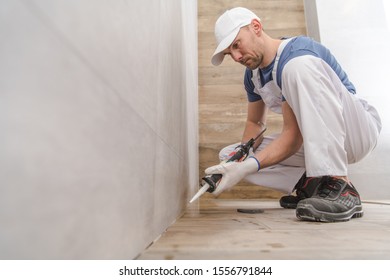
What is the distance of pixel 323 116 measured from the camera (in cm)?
88

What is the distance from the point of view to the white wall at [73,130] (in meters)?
0.19

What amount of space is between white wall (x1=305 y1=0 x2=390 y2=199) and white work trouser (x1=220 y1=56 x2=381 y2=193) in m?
0.91

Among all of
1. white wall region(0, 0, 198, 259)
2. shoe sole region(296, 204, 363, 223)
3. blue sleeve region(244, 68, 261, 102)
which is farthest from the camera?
blue sleeve region(244, 68, 261, 102)

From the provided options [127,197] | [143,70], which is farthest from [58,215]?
[143,70]

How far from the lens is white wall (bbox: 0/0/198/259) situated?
187 millimetres

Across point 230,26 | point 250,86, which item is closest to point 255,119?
point 250,86

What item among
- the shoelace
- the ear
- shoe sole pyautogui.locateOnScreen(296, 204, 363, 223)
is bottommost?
shoe sole pyautogui.locateOnScreen(296, 204, 363, 223)

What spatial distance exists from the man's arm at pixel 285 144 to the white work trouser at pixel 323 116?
8 cm

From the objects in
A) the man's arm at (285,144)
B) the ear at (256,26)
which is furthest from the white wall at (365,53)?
the ear at (256,26)

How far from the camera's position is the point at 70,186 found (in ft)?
0.82

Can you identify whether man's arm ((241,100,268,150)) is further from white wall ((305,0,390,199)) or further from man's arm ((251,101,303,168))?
white wall ((305,0,390,199))

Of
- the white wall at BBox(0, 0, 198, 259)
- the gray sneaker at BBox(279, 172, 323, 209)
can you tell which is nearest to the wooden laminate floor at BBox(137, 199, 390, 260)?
the white wall at BBox(0, 0, 198, 259)

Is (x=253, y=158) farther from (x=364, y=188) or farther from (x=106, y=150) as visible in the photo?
(x=364, y=188)

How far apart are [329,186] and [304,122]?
214 mm
